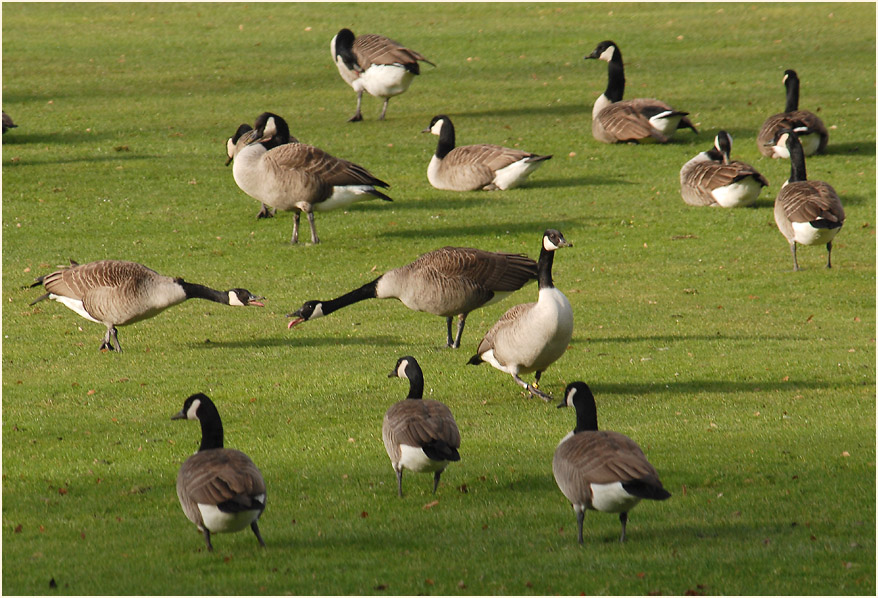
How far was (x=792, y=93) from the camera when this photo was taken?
2723 centimetres

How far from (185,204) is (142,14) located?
2558 cm

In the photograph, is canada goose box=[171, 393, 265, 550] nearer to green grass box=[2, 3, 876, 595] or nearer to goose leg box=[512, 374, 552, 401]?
green grass box=[2, 3, 876, 595]

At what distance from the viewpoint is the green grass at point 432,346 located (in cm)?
791

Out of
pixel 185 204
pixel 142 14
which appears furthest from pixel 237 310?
pixel 142 14

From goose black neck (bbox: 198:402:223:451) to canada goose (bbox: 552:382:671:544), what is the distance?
2.76 metres

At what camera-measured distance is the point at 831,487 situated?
9.27 m

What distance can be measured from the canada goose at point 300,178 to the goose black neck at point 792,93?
1296cm

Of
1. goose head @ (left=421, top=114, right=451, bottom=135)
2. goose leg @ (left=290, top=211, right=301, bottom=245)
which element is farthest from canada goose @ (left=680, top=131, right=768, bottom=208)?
goose leg @ (left=290, top=211, right=301, bottom=245)

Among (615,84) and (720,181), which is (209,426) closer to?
(720,181)

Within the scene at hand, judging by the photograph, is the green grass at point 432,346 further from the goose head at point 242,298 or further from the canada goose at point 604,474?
the goose head at point 242,298

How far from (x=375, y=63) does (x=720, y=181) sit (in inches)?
426

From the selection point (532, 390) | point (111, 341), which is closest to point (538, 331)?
point (532, 390)

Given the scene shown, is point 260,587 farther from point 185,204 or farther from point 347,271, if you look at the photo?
point 185,204

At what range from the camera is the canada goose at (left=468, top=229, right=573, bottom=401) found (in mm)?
11375
